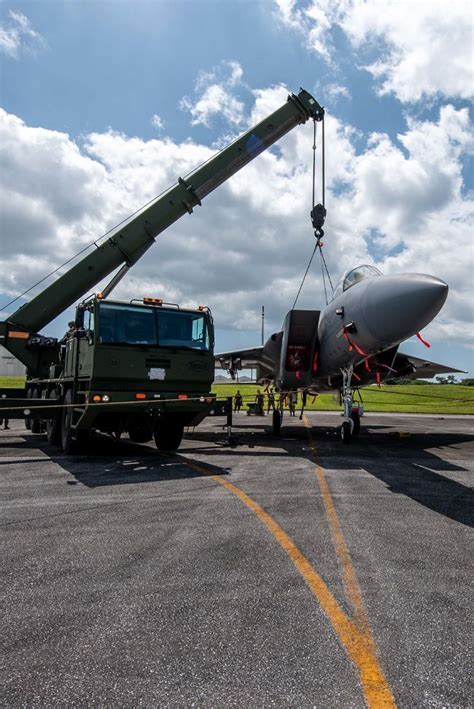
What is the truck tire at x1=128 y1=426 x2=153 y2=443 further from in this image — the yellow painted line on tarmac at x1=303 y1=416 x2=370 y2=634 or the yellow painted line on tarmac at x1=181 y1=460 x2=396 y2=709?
the yellow painted line on tarmac at x1=181 y1=460 x2=396 y2=709

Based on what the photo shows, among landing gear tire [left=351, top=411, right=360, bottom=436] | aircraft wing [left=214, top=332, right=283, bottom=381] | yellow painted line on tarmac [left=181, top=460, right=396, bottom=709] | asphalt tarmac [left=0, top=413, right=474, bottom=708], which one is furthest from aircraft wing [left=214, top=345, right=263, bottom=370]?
yellow painted line on tarmac [left=181, top=460, right=396, bottom=709]

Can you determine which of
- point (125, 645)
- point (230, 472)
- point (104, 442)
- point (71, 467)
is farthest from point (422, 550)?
point (104, 442)

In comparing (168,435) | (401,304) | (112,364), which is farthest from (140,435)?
(401,304)

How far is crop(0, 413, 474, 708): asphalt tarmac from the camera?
2172 millimetres

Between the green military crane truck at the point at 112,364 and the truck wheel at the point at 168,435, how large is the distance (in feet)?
0.07

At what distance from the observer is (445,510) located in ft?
17.8

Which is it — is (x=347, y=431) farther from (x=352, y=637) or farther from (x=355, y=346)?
(x=352, y=637)

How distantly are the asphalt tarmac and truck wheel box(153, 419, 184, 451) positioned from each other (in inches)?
149

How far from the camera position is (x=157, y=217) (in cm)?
1320

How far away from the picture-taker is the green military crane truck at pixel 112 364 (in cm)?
877

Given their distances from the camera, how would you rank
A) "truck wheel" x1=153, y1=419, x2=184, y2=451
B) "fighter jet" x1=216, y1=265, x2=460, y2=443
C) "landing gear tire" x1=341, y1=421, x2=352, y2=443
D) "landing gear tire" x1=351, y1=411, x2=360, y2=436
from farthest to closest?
"landing gear tire" x1=351, y1=411, x2=360, y2=436 < "landing gear tire" x1=341, y1=421, x2=352, y2=443 < "truck wheel" x1=153, y1=419, x2=184, y2=451 < "fighter jet" x1=216, y1=265, x2=460, y2=443

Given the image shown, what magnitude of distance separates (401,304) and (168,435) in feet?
19.0

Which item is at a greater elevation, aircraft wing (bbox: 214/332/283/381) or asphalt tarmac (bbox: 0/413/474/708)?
aircraft wing (bbox: 214/332/283/381)

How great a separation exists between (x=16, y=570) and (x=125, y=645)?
151 centimetres
